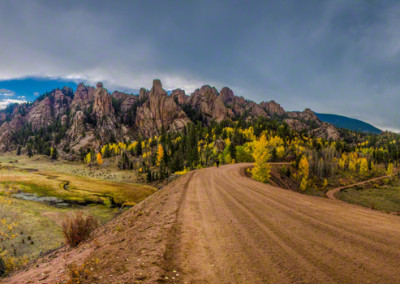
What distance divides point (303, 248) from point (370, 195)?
95896 millimetres

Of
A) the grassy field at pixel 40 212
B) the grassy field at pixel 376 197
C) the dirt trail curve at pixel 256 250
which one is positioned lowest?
the grassy field at pixel 376 197

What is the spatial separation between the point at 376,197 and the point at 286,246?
3663 inches

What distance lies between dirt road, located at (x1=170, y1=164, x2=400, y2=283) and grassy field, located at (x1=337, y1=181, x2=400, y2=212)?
2713 inches

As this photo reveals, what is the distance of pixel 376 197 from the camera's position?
236ft

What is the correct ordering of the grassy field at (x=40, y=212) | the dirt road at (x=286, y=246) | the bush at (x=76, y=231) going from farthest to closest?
the grassy field at (x=40, y=212)
the bush at (x=76, y=231)
the dirt road at (x=286, y=246)

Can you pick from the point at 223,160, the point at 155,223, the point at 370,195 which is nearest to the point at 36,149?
the point at 223,160

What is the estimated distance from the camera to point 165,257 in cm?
587

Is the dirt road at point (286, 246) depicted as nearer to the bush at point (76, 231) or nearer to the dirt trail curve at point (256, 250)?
the dirt trail curve at point (256, 250)

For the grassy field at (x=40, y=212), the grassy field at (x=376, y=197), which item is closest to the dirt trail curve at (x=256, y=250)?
the grassy field at (x=40, y=212)

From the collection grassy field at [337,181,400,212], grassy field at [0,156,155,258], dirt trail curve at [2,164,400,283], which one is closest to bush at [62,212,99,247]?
dirt trail curve at [2,164,400,283]

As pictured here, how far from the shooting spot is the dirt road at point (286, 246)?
4.77 m

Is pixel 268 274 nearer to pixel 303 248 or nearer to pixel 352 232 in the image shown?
pixel 303 248

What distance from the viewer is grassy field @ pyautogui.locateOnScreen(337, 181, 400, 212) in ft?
201

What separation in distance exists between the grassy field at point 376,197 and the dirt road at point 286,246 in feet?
226
